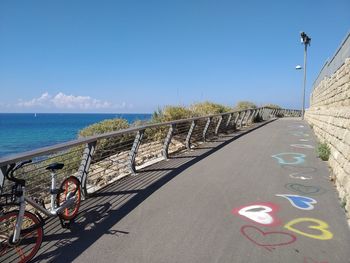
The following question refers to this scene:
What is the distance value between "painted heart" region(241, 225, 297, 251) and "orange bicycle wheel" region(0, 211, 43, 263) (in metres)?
2.71

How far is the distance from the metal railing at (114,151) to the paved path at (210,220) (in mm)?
656

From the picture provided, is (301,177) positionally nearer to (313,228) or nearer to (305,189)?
(305,189)

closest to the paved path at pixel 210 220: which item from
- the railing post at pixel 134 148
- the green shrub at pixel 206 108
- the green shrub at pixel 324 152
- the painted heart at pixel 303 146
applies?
the railing post at pixel 134 148

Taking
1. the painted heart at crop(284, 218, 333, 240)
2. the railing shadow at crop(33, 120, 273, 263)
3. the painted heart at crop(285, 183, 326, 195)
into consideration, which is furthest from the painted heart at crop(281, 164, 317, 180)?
the painted heart at crop(284, 218, 333, 240)

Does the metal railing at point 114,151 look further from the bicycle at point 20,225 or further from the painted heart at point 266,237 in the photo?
the painted heart at point 266,237

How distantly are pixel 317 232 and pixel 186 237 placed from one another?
184 centimetres

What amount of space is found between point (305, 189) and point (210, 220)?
9.22 feet

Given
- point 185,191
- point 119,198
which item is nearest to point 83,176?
point 119,198

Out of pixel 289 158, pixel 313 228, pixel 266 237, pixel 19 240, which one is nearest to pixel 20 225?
pixel 19 240

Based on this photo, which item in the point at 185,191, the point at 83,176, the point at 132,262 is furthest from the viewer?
the point at 185,191

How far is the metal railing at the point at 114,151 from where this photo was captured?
18.9 ft

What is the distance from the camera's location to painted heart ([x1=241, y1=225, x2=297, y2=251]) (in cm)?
475

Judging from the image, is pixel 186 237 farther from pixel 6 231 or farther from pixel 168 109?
pixel 168 109

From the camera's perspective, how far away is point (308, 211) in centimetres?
605
